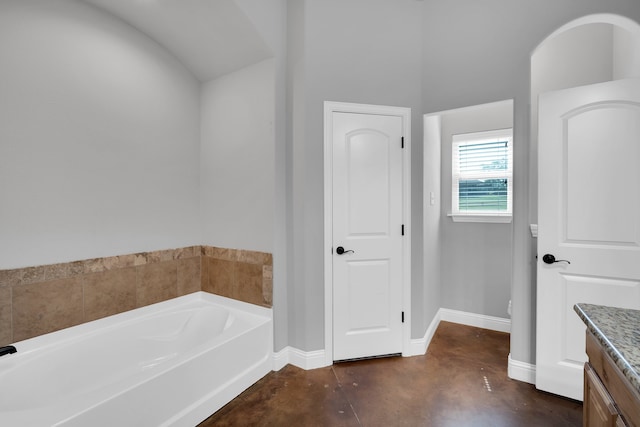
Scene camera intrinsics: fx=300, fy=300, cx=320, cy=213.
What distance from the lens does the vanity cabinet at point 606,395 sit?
2.47 ft

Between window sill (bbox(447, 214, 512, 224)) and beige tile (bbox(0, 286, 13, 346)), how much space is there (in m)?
3.76

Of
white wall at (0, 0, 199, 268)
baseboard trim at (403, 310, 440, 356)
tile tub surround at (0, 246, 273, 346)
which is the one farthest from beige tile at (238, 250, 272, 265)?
baseboard trim at (403, 310, 440, 356)

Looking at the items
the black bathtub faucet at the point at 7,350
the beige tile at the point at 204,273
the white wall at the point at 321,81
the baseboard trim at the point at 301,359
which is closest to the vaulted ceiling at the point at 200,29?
the white wall at the point at 321,81

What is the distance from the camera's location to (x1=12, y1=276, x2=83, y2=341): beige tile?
1875 millimetres

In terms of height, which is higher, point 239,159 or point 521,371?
point 239,159

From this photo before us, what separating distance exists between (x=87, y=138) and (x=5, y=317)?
1.26m

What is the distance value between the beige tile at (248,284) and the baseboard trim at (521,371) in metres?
2.01

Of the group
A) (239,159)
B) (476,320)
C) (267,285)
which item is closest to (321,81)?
(239,159)

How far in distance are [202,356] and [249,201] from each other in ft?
4.16

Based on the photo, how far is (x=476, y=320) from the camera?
3277 millimetres

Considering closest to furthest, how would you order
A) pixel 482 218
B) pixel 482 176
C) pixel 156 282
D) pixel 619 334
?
pixel 619 334, pixel 156 282, pixel 482 218, pixel 482 176

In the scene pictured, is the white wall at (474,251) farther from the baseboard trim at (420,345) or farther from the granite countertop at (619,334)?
the granite countertop at (619,334)

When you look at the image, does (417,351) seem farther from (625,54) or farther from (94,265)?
(625,54)

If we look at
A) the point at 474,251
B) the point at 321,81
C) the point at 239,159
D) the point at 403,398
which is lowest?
the point at 403,398
